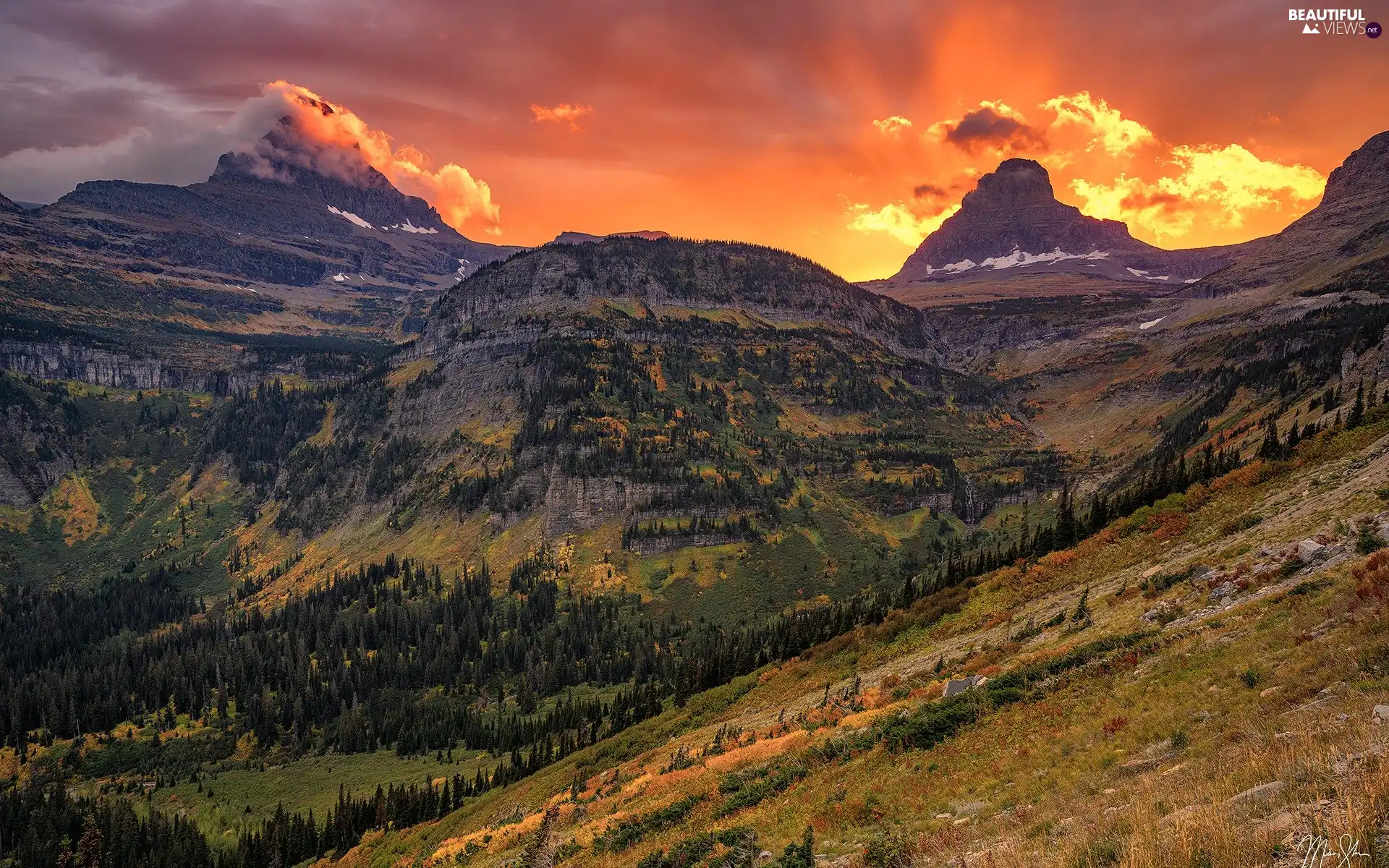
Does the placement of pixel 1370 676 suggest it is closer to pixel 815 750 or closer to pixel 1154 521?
pixel 815 750

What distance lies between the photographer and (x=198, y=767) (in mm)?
167500

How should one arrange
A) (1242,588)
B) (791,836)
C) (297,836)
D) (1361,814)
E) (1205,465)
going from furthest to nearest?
(297,836)
(1205,465)
(1242,588)
(791,836)
(1361,814)

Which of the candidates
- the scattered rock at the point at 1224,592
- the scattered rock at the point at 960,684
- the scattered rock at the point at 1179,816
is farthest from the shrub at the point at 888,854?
the scattered rock at the point at 1224,592

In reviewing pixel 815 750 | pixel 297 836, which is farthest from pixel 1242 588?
pixel 297 836

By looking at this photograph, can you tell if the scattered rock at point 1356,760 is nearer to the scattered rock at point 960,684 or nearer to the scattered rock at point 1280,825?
Answer: the scattered rock at point 1280,825

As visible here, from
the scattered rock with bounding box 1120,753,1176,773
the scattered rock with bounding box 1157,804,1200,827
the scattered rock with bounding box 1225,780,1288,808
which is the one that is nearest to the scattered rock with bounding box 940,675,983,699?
the scattered rock with bounding box 1120,753,1176,773

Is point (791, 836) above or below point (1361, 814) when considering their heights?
below

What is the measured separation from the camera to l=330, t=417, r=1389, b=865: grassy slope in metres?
12.1

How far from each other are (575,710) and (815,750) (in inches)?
5523

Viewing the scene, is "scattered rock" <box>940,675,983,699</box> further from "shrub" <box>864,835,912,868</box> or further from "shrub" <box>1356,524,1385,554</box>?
"shrub" <box>1356,524,1385,554</box>
